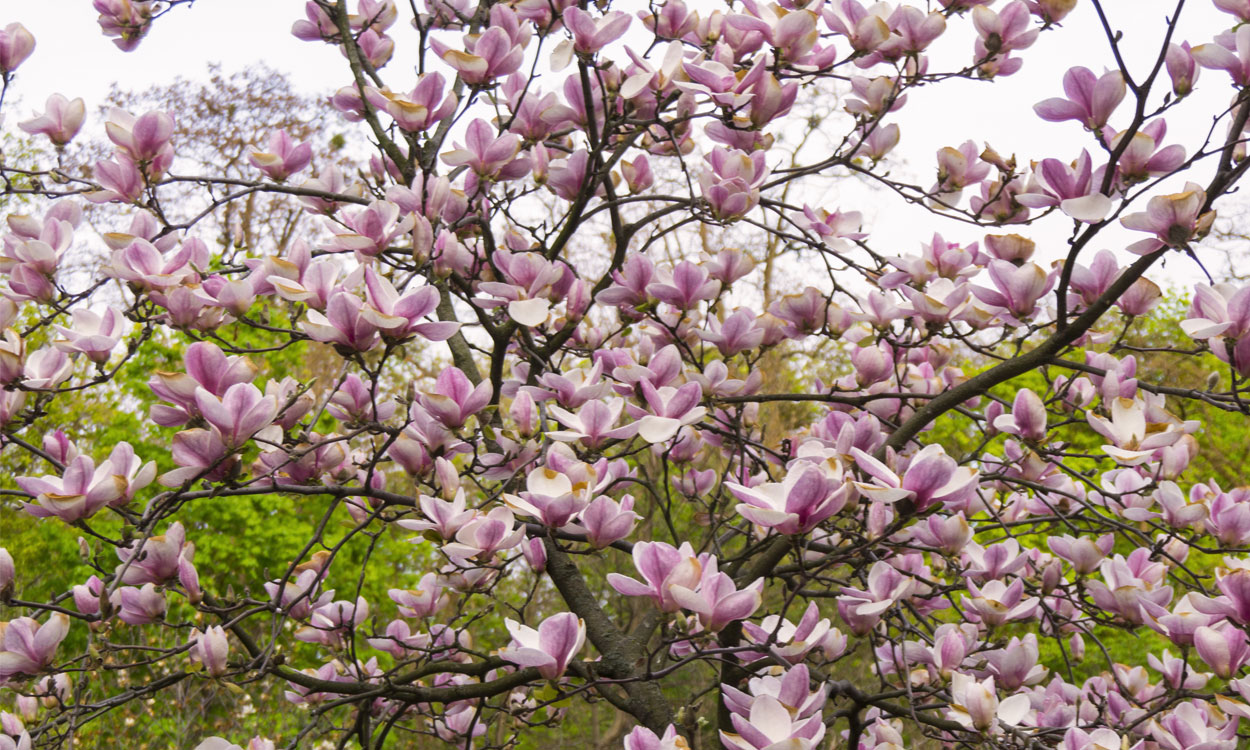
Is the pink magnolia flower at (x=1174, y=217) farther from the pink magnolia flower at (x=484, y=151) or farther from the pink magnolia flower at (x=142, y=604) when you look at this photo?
the pink magnolia flower at (x=142, y=604)

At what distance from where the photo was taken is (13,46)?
1732mm

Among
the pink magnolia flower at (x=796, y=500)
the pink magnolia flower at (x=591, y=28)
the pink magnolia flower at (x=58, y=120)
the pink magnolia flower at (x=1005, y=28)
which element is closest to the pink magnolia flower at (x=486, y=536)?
the pink magnolia flower at (x=796, y=500)

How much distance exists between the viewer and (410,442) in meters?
1.50

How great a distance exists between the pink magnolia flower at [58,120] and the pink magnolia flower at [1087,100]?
1.74 m

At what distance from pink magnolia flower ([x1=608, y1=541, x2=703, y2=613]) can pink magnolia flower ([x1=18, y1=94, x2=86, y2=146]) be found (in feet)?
4.65

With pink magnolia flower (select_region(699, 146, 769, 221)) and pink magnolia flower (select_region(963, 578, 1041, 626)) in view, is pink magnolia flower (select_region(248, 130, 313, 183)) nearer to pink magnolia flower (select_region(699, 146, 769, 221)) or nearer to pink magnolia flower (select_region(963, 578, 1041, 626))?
pink magnolia flower (select_region(699, 146, 769, 221))

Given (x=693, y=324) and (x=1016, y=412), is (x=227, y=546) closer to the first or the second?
(x=693, y=324)

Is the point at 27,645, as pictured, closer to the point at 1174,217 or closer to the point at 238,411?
the point at 238,411

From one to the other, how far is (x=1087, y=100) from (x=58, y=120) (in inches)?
72.0

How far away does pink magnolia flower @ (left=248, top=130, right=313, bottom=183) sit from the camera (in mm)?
1840

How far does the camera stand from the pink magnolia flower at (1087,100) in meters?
1.34

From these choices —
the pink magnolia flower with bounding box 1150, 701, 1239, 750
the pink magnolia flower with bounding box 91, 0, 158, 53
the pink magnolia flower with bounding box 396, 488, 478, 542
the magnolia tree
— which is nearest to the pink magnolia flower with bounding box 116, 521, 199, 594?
the magnolia tree

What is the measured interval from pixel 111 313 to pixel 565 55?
87 cm

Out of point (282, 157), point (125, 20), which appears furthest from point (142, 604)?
point (125, 20)
